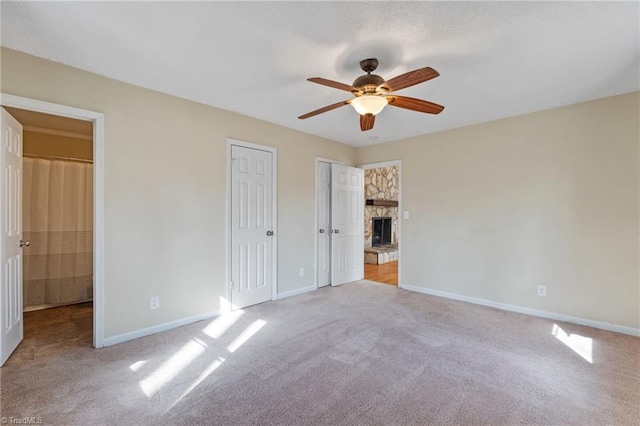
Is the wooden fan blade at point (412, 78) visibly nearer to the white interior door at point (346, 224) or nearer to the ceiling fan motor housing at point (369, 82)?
the ceiling fan motor housing at point (369, 82)

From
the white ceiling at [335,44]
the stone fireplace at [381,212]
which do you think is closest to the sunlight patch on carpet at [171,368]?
the white ceiling at [335,44]

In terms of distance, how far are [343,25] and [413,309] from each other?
10.1 feet

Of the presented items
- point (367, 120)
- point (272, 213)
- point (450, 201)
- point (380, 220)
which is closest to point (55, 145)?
point (272, 213)

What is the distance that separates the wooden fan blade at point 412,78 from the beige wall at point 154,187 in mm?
2082

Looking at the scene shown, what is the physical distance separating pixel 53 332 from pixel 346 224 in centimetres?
376

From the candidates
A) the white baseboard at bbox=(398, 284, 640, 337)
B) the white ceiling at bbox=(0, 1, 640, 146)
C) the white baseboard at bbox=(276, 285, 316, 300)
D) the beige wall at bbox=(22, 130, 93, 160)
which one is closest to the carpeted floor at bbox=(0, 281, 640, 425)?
the white baseboard at bbox=(398, 284, 640, 337)

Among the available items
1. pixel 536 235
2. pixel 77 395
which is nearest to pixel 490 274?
pixel 536 235

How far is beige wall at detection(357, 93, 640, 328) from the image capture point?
2891 millimetres

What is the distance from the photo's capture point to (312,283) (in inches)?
173

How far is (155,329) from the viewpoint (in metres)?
2.84

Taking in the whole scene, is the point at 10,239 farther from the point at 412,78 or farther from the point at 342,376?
the point at 412,78

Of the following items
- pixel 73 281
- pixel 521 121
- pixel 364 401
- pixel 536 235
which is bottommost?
pixel 364 401

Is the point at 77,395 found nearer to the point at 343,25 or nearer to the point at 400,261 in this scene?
the point at 343,25

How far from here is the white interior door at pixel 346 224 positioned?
183 inches
